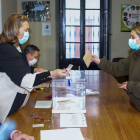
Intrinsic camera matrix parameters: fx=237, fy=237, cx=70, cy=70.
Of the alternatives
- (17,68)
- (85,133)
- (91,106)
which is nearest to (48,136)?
(85,133)

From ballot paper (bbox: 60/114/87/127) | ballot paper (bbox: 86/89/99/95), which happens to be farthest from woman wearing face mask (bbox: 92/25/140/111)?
ballot paper (bbox: 60/114/87/127)

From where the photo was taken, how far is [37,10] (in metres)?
5.95

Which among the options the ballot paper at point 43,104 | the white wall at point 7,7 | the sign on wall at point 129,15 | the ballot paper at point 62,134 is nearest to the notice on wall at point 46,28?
the white wall at point 7,7

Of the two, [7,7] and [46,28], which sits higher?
[7,7]

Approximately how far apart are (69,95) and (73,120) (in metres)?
0.51

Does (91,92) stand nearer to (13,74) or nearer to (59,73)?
(59,73)

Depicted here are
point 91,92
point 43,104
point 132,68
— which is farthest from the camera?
point 91,92

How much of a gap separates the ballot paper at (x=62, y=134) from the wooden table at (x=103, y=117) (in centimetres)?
3

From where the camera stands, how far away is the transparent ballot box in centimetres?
194

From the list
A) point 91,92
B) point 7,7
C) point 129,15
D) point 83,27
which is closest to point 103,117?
point 91,92

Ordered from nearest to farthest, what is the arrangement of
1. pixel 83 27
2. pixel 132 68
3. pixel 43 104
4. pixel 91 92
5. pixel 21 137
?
pixel 21 137 < pixel 43 104 < pixel 132 68 < pixel 91 92 < pixel 83 27

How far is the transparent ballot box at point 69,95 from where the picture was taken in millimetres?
1938

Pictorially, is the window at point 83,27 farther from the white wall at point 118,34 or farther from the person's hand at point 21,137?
the person's hand at point 21,137

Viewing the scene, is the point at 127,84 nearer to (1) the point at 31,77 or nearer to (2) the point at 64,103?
(2) the point at 64,103
